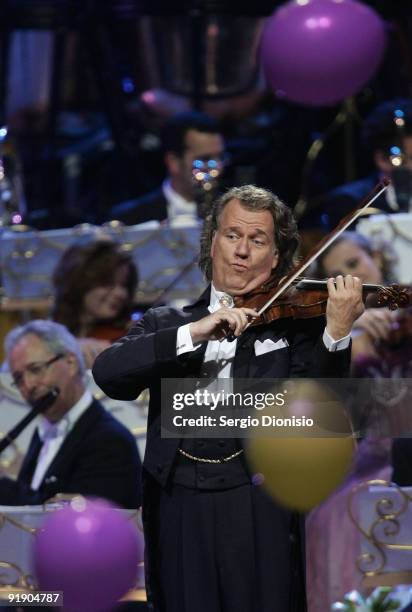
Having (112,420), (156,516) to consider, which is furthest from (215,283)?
(112,420)

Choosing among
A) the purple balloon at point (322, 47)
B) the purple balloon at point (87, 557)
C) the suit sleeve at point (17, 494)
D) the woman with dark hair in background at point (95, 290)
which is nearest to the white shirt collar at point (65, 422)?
the suit sleeve at point (17, 494)

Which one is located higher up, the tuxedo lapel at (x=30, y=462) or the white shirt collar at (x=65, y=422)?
the white shirt collar at (x=65, y=422)

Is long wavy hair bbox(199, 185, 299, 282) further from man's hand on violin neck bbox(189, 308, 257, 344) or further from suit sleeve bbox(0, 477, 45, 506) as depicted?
suit sleeve bbox(0, 477, 45, 506)

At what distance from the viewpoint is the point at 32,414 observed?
389 centimetres

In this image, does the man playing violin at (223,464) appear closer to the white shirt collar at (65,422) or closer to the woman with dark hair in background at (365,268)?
the white shirt collar at (65,422)

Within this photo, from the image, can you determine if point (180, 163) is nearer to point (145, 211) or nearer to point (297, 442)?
point (145, 211)

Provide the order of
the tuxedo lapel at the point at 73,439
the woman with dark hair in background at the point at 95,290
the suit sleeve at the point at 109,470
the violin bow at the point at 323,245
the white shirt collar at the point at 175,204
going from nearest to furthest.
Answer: the violin bow at the point at 323,245 < the suit sleeve at the point at 109,470 < the tuxedo lapel at the point at 73,439 < the woman with dark hair in background at the point at 95,290 < the white shirt collar at the point at 175,204

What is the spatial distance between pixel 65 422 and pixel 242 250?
1384 mm

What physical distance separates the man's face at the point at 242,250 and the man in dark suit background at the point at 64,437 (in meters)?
1.09

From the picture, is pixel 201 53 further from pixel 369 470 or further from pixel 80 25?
pixel 369 470

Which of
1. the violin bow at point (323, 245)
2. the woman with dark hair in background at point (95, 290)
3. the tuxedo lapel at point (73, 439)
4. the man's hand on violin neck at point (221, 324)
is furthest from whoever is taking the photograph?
the woman with dark hair in background at point (95, 290)

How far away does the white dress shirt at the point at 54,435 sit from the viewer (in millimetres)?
4031

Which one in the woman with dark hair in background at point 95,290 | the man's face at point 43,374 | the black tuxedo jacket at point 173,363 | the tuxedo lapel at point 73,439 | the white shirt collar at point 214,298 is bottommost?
the tuxedo lapel at point 73,439

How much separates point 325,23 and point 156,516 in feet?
9.85
